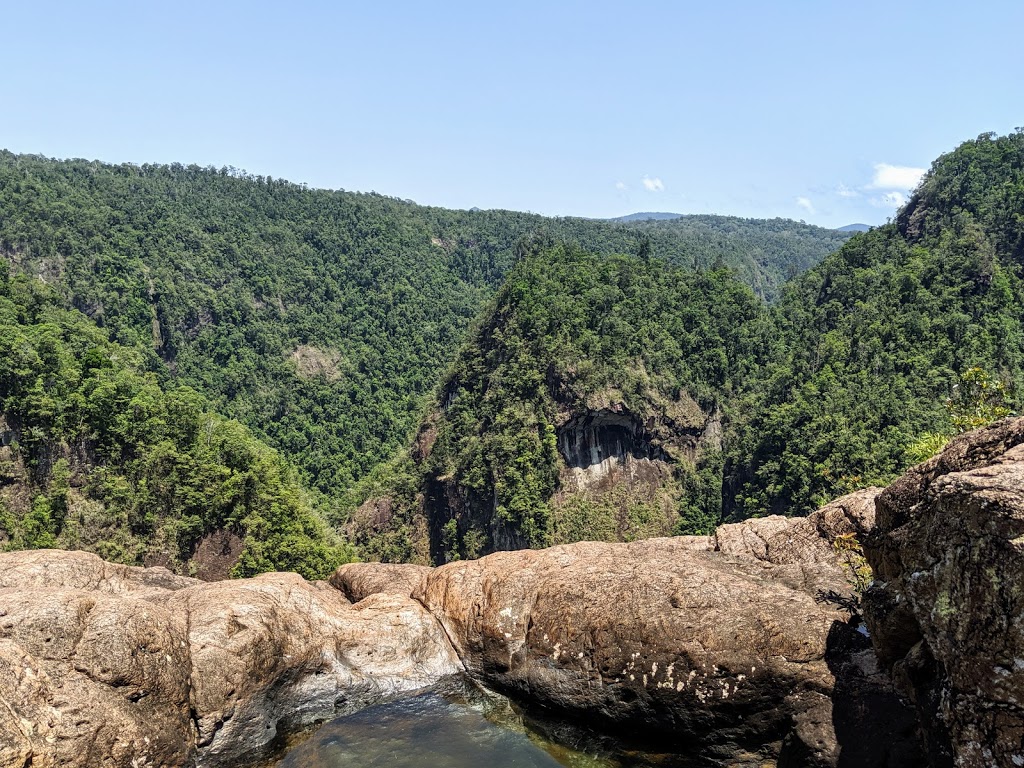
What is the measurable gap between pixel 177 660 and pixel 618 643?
26.0ft

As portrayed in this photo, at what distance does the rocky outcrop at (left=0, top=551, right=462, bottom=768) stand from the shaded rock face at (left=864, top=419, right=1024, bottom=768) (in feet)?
30.2

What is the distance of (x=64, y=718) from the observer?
1101cm

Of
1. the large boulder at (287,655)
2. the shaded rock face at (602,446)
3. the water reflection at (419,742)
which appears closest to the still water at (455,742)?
the water reflection at (419,742)

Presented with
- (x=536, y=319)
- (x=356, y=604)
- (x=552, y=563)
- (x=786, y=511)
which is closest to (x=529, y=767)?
(x=552, y=563)

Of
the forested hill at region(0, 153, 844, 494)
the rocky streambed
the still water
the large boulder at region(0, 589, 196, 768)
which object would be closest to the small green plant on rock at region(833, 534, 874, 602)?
the rocky streambed

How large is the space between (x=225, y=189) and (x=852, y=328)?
135688mm

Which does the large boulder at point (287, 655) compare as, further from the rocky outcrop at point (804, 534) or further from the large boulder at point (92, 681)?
the rocky outcrop at point (804, 534)

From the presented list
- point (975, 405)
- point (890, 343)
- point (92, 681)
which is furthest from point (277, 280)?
point (92, 681)

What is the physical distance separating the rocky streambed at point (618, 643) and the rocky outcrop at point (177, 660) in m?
0.04

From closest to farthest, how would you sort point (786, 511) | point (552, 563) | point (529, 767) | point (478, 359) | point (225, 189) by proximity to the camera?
1. point (529, 767)
2. point (552, 563)
3. point (786, 511)
4. point (478, 359)
5. point (225, 189)

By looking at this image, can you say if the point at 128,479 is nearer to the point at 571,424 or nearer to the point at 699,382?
the point at 571,424

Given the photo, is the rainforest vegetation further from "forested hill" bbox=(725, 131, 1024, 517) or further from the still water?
the still water

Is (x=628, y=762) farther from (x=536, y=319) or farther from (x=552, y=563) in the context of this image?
(x=536, y=319)

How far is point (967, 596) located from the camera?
28.6 ft
